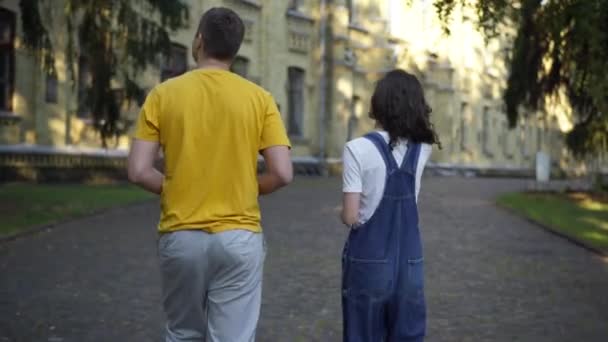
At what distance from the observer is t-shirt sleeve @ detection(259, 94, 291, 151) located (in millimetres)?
3766

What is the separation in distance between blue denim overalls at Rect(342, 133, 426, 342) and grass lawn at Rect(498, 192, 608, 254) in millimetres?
9323

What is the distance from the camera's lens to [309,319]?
7723mm

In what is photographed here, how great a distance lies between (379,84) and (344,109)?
36.8 meters

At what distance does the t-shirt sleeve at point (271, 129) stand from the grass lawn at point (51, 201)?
10059 millimetres

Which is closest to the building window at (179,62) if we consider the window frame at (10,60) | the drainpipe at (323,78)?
the window frame at (10,60)

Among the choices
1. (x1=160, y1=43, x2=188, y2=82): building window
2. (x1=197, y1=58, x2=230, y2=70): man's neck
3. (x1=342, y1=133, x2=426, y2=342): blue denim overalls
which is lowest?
(x1=342, y1=133, x2=426, y2=342): blue denim overalls

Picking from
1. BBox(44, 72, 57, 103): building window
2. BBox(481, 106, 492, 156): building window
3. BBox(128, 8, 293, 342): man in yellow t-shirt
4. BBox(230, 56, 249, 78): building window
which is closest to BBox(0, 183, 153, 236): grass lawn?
BBox(44, 72, 57, 103): building window

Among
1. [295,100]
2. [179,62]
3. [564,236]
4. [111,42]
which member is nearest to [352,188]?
[564,236]

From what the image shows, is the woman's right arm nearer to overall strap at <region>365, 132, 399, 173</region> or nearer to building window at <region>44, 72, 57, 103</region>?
overall strap at <region>365, 132, 399, 173</region>

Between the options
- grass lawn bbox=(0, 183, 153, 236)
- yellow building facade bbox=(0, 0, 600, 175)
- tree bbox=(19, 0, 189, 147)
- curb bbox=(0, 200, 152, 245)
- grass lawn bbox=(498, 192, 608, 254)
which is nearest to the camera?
curb bbox=(0, 200, 152, 245)

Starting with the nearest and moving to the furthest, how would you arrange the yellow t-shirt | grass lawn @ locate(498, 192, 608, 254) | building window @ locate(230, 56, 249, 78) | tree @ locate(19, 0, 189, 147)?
the yellow t-shirt → grass lawn @ locate(498, 192, 608, 254) → tree @ locate(19, 0, 189, 147) → building window @ locate(230, 56, 249, 78)

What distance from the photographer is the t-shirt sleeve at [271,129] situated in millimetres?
3766

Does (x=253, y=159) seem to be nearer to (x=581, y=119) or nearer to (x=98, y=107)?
(x=98, y=107)

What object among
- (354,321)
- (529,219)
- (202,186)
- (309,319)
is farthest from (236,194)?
(529,219)
